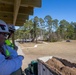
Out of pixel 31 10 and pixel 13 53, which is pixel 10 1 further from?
pixel 13 53

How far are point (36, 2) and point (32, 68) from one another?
15.4 feet

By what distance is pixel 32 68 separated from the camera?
7.16 m

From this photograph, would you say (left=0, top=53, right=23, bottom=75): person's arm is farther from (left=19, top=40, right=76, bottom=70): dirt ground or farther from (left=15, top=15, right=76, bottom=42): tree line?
(left=15, top=15, right=76, bottom=42): tree line

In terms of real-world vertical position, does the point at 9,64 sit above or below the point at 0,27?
below

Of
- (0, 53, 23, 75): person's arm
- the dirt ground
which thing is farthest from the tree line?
(0, 53, 23, 75): person's arm

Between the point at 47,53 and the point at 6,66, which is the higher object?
the point at 6,66

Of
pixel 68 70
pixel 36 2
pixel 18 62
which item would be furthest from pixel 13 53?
pixel 68 70

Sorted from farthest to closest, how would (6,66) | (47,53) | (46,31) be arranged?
(46,31) < (47,53) < (6,66)

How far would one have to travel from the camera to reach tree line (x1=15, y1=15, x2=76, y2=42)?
6054 centimetres

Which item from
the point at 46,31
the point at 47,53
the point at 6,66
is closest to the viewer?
the point at 6,66

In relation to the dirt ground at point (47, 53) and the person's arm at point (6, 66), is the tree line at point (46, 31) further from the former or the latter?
the person's arm at point (6, 66)

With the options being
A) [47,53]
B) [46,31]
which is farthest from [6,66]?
[46,31]

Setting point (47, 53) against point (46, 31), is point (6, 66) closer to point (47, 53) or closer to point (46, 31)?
point (47, 53)

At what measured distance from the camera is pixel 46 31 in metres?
72.9
